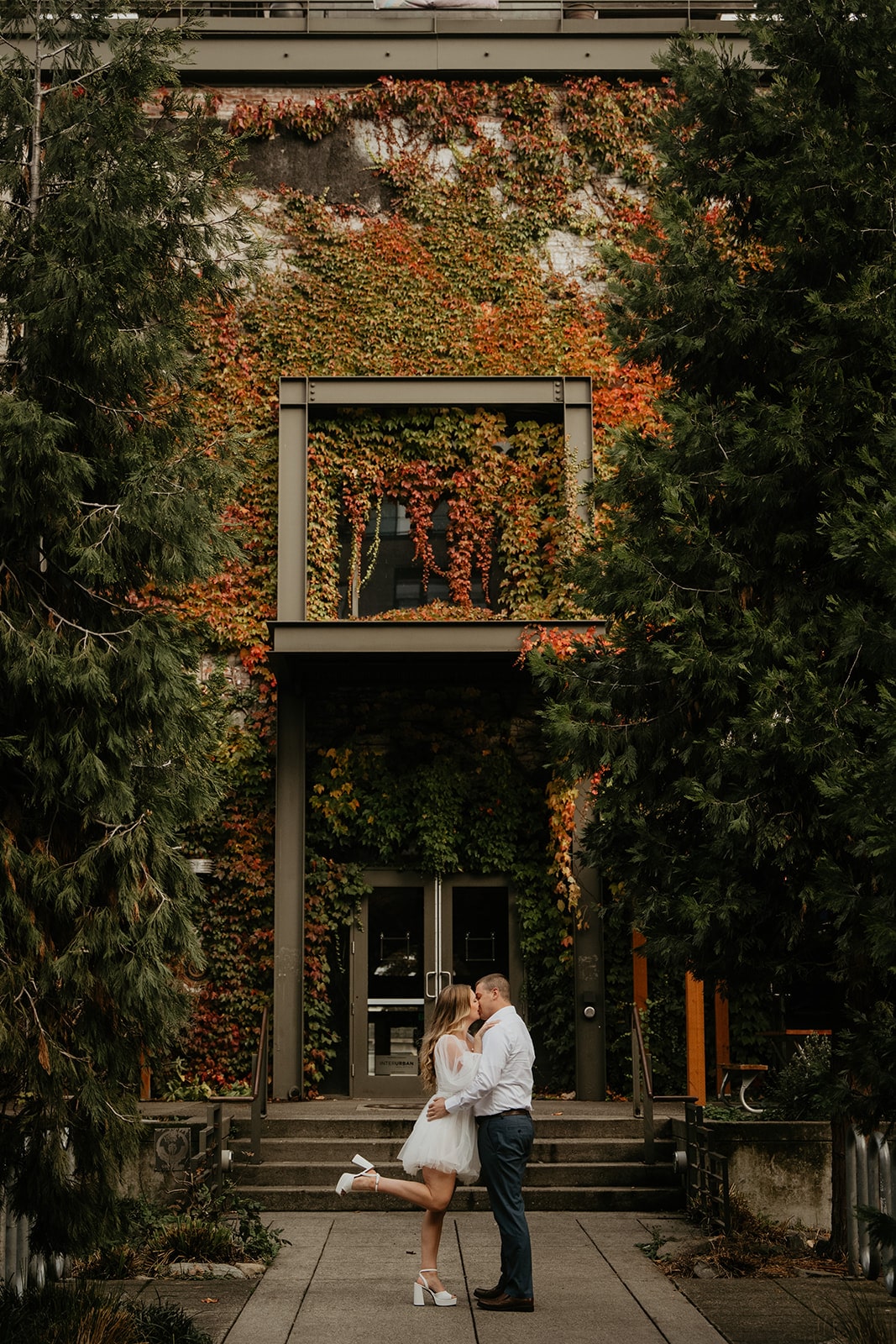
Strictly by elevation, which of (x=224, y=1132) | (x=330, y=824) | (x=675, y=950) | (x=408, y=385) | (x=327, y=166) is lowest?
(x=224, y=1132)

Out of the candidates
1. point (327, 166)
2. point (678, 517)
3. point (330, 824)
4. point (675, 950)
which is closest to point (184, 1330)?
point (675, 950)

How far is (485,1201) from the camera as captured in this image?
34.8 feet

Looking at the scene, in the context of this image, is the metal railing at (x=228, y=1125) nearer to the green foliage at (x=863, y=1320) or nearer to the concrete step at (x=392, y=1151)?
the concrete step at (x=392, y=1151)

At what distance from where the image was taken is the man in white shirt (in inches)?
273

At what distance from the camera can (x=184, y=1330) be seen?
20.7ft

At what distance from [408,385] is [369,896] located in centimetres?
565

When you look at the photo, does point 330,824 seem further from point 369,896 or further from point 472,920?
point 472,920

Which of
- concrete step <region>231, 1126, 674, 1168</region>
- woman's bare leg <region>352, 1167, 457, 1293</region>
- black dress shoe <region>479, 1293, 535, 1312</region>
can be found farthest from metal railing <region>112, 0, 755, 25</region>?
black dress shoe <region>479, 1293, 535, 1312</region>

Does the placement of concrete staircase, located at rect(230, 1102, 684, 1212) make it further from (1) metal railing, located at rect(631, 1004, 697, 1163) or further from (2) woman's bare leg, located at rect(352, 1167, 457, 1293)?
(2) woman's bare leg, located at rect(352, 1167, 457, 1293)

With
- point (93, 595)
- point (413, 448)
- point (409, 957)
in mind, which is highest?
point (413, 448)

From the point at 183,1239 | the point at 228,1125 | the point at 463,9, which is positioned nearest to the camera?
the point at 183,1239

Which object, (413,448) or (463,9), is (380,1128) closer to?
(413,448)

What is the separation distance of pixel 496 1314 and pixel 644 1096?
455cm

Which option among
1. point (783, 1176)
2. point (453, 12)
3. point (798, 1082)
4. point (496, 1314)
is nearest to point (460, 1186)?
point (783, 1176)
